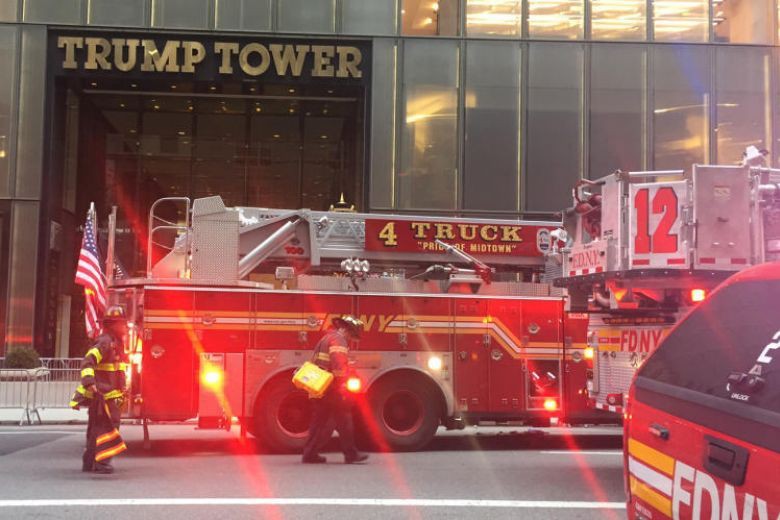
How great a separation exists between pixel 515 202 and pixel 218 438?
10739mm

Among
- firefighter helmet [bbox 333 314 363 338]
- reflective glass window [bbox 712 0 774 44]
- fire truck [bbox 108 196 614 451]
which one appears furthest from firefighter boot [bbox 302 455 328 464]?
reflective glass window [bbox 712 0 774 44]

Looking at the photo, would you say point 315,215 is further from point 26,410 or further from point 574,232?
point 26,410

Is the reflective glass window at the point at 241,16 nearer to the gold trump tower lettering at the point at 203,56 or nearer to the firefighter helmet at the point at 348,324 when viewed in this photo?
the gold trump tower lettering at the point at 203,56

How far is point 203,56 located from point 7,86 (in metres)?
4.79

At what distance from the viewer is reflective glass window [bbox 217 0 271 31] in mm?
19766

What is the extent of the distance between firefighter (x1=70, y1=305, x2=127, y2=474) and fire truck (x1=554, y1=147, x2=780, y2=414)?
4.83m

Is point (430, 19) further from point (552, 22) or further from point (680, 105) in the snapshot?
point (680, 105)

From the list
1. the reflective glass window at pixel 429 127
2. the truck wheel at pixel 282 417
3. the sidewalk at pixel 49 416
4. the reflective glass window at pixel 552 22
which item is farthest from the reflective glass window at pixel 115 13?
the truck wheel at pixel 282 417

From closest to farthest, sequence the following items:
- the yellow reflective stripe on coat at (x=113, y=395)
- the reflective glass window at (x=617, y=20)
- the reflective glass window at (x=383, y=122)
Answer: the yellow reflective stripe on coat at (x=113, y=395) < the reflective glass window at (x=383, y=122) < the reflective glass window at (x=617, y=20)

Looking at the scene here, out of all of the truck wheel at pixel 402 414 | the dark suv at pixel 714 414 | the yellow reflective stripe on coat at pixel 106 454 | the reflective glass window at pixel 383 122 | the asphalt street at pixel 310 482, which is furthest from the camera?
the reflective glass window at pixel 383 122

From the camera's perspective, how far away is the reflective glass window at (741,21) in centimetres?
1991

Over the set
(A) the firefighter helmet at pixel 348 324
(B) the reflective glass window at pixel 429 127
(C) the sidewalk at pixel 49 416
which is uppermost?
(B) the reflective glass window at pixel 429 127

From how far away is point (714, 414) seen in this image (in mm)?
2758

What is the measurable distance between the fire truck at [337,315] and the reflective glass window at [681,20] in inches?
468
